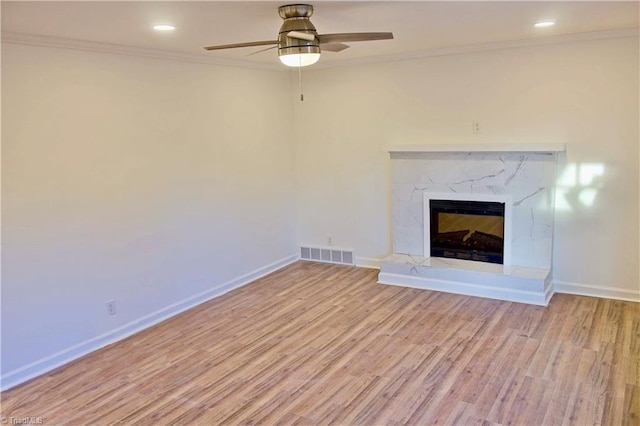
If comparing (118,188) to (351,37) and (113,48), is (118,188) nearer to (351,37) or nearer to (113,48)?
(113,48)

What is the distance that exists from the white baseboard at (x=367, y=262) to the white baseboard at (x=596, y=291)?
2.00 m

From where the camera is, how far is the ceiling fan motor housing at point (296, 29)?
9.42 ft

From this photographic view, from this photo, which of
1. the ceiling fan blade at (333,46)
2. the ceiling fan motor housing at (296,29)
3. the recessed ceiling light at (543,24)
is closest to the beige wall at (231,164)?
the recessed ceiling light at (543,24)

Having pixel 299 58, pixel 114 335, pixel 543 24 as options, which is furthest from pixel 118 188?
pixel 543 24

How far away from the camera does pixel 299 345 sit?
402 cm

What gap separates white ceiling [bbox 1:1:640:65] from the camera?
2.85 m

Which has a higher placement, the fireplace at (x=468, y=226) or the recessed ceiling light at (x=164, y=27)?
the recessed ceiling light at (x=164, y=27)

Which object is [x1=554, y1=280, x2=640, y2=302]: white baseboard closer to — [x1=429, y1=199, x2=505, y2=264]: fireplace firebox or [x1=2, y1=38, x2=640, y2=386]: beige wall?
[x1=2, y1=38, x2=640, y2=386]: beige wall

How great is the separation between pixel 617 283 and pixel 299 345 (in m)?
3.11

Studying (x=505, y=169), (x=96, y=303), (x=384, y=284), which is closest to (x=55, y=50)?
(x=96, y=303)

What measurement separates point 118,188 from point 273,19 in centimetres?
200

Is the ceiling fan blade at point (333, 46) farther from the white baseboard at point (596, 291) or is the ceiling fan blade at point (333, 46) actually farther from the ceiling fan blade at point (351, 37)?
the white baseboard at point (596, 291)

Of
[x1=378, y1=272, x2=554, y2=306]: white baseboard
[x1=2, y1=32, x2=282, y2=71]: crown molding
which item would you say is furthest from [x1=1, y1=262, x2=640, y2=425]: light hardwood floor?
[x1=2, y1=32, x2=282, y2=71]: crown molding

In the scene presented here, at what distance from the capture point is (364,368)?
3.59 m
